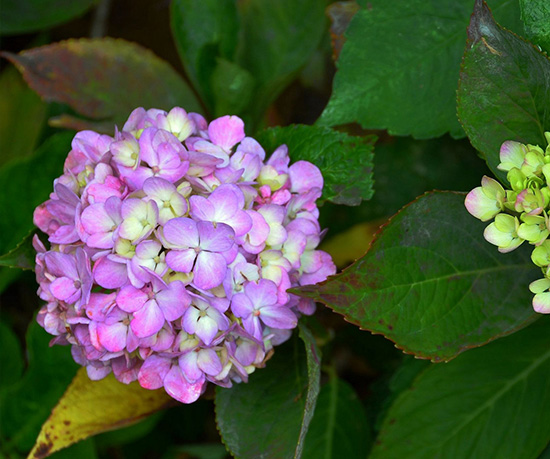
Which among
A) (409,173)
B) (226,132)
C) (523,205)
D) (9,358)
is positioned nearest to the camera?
(523,205)

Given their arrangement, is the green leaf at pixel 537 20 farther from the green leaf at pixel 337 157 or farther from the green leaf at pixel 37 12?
the green leaf at pixel 37 12

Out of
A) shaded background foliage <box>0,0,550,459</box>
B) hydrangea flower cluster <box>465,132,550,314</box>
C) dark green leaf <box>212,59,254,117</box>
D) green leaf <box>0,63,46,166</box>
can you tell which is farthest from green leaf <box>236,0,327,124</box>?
hydrangea flower cluster <box>465,132,550,314</box>

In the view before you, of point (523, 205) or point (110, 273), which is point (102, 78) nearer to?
point (110, 273)

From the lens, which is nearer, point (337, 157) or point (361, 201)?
point (337, 157)

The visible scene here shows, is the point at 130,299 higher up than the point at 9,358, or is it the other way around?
the point at 130,299

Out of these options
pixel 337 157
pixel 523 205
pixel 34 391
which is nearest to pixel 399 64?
pixel 337 157

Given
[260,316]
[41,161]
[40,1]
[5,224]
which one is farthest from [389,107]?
[40,1]

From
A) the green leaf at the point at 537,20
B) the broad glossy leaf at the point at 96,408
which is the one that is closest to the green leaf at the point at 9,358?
the broad glossy leaf at the point at 96,408
